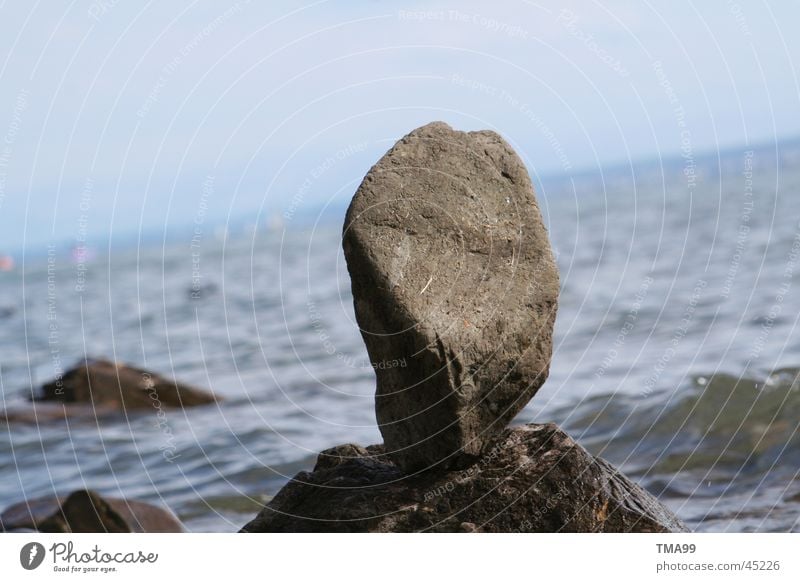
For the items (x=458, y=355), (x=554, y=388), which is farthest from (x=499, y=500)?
(x=554, y=388)

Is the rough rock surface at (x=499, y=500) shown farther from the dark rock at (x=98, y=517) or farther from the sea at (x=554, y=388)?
the dark rock at (x=98, y=517)

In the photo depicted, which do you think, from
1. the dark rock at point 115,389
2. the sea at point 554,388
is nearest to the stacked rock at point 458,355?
the sea at point 554,388

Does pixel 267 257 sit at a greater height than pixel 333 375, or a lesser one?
greater

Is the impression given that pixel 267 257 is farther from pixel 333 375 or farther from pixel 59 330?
pixel 333 375

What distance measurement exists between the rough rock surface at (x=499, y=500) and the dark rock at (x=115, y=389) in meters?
9.53

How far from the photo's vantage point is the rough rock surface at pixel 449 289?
6.00m

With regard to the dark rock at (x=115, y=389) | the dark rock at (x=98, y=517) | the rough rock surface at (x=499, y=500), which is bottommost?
→ the dark rock at (x=98, y=517)

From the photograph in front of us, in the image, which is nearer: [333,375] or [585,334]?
[333,375]

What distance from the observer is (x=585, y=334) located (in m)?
18.6

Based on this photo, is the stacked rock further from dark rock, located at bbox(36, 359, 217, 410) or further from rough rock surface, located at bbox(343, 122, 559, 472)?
dark rock, located at bbox(36, 359, 217, 410)

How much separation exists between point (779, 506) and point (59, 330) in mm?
21551

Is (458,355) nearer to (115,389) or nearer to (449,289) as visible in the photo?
(449,289)

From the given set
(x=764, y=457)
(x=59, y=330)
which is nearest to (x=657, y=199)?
(x=59, y=330)
